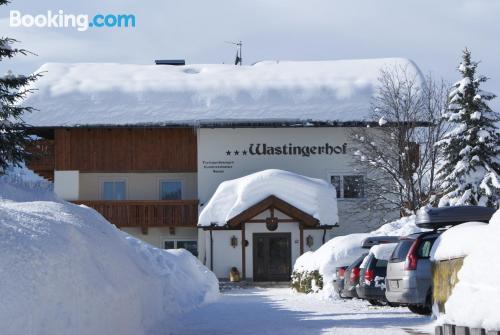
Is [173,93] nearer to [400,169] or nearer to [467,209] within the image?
[400,169]

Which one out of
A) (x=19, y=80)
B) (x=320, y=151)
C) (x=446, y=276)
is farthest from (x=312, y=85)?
(x=446, y=276)

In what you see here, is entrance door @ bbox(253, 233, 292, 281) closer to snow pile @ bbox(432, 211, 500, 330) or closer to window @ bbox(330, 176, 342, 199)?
window @ bbox(330, 176, 342, 199)

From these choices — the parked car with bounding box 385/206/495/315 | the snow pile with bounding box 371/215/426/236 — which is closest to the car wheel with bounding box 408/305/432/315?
the parked car with bounding box 385/206/495/315

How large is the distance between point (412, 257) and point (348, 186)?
103 feet

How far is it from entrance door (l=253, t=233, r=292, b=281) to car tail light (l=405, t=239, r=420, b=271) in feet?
88.6

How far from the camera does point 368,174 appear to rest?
4747cm

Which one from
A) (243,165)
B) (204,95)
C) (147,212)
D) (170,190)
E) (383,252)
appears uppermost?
(204,95)

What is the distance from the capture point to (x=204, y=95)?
4981 centimetres

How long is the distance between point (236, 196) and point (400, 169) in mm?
7743

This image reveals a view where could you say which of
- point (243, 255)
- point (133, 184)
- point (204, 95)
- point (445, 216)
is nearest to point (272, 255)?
point (243, 255)

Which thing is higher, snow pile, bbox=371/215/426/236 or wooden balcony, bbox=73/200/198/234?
wooden balcony, bbox=73/200/198/234

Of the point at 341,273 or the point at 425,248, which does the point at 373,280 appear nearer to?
the point at 425,248

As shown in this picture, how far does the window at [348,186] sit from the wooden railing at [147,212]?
292 inches

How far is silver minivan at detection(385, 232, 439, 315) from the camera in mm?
16438
